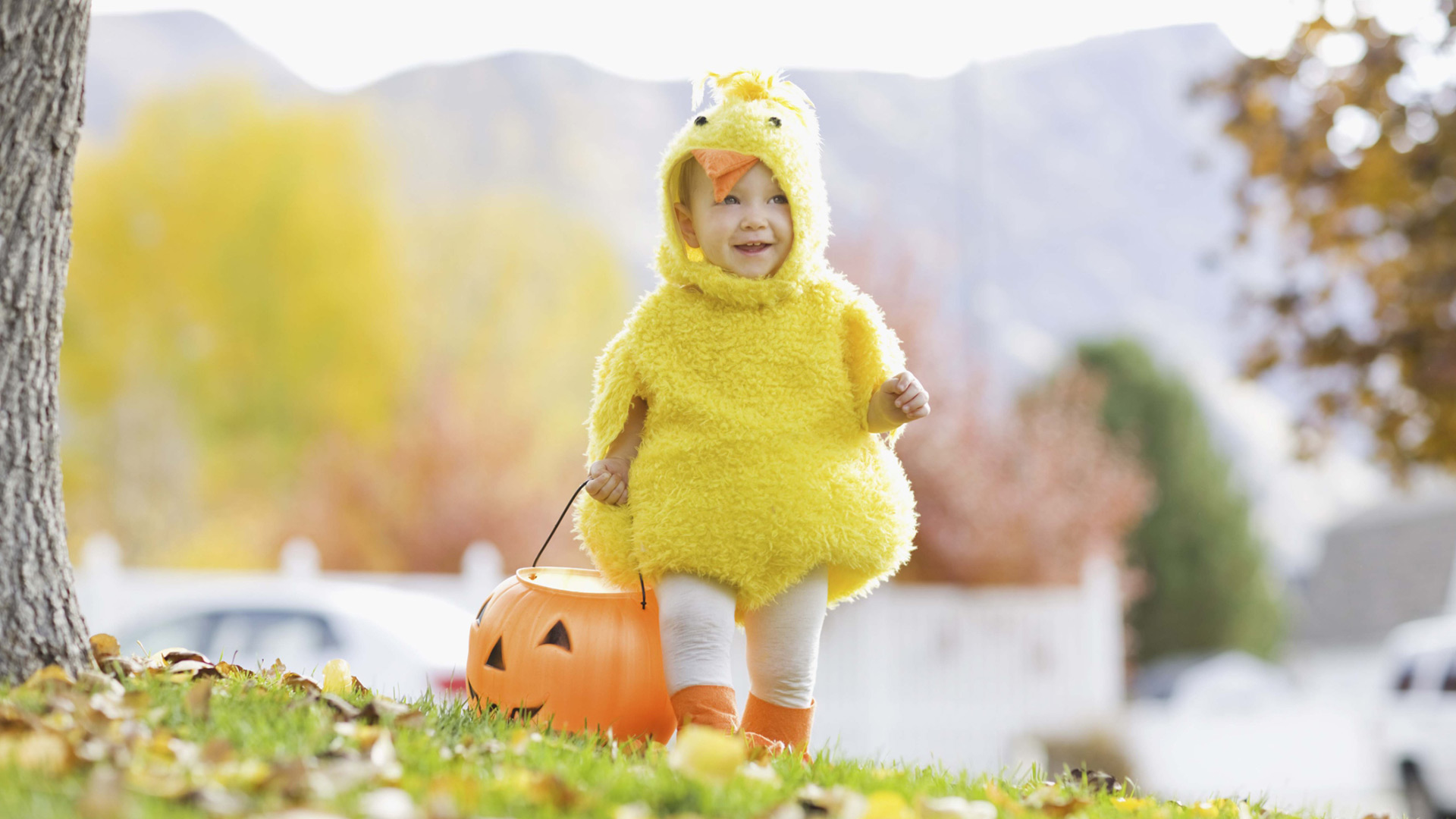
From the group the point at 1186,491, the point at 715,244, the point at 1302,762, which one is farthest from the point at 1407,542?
the point at 715,244

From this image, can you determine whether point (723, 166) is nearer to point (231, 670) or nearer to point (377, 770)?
point (377, 770)

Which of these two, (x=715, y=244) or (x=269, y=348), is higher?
(x=269, y=348)

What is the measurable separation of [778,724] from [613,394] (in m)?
0.84

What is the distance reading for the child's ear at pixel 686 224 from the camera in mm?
2977

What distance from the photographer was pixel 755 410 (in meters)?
2.79

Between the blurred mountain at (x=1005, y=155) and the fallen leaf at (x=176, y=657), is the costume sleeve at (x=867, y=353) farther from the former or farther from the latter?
the blurred mountain at (x=1005, y=155)

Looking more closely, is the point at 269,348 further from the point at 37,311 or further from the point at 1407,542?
the point at 1407,542

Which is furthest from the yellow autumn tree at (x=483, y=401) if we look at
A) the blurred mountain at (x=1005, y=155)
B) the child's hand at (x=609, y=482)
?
the child's hand at (x=609, y=482)

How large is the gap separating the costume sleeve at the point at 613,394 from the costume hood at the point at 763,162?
0.22m

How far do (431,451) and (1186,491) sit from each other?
1272cm

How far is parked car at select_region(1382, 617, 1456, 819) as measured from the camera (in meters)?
8.16

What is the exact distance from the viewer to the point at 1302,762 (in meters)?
17.2

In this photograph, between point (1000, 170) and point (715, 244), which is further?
point (1000, 170)

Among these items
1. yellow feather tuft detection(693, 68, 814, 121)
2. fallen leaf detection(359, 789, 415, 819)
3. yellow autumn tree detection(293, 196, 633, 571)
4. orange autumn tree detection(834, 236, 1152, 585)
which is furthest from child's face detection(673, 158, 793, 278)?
orange autumn tree detection(834, 236, 1152, 585)
